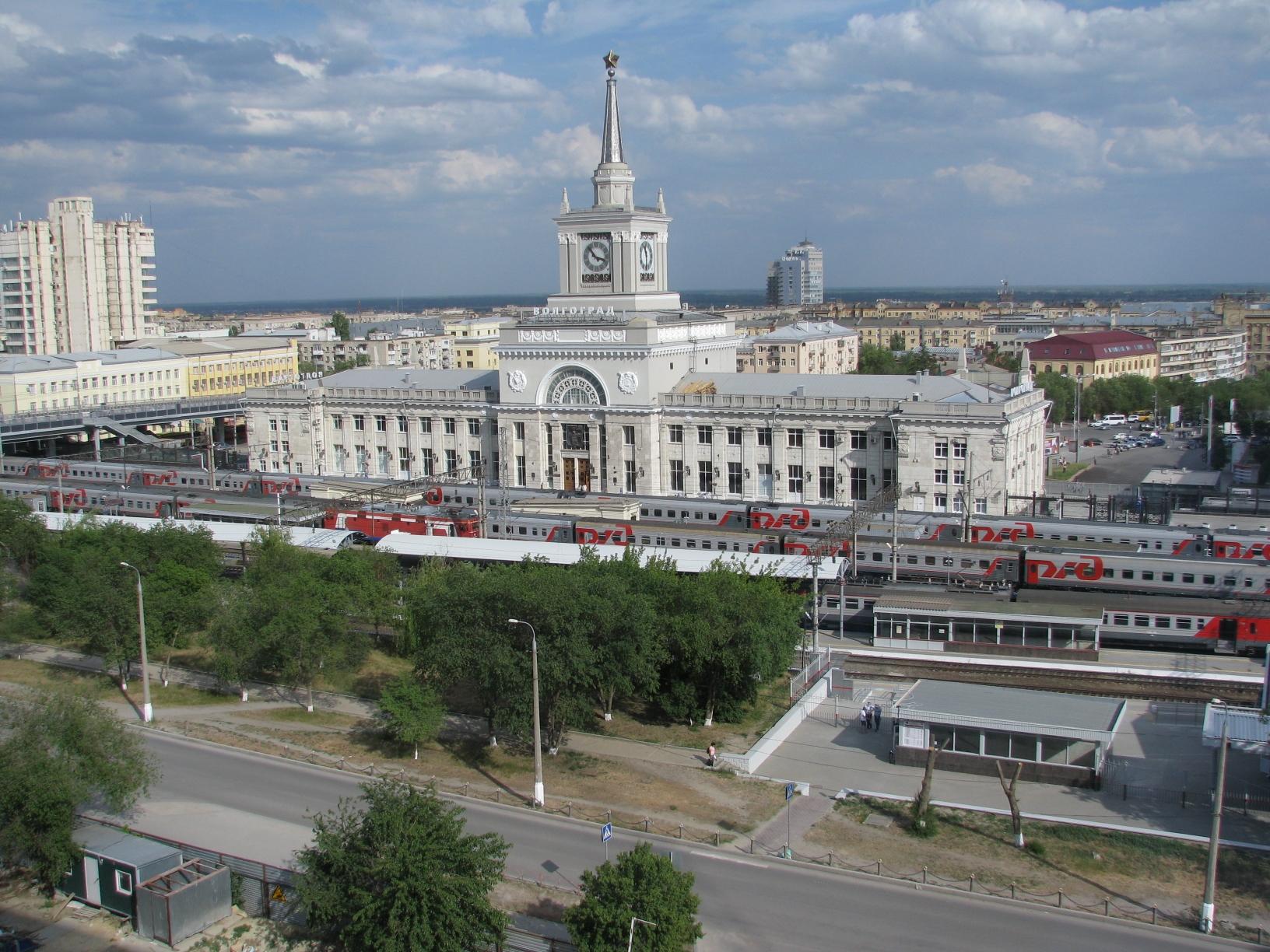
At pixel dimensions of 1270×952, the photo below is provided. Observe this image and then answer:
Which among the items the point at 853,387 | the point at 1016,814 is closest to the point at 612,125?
the point at 853,387

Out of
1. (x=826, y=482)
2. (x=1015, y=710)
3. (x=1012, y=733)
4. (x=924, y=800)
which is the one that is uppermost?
(x=826, y=482)

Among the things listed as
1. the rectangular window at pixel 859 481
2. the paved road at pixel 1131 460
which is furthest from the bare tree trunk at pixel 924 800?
the paved road at pixel 1131 460

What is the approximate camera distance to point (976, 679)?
137 feet

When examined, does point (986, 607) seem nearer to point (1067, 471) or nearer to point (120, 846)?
point (120, 846)

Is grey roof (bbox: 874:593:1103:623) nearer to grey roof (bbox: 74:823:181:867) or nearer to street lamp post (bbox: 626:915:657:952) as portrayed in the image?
street lamp post (bbox: 626:915:657:952)

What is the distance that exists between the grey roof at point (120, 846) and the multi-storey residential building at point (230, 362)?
99734 mm

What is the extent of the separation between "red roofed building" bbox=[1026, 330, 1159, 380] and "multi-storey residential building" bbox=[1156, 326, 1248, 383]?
14.4ft

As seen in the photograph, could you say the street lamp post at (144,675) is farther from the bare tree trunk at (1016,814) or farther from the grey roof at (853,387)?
the grey roof at (853,387)

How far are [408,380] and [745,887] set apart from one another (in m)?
66.5

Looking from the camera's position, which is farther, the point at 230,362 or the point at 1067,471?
the point at 230,362

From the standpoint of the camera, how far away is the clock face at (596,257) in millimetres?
79188

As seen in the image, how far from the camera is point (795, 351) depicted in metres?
136

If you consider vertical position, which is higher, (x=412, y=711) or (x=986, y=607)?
(x=986, y=607)

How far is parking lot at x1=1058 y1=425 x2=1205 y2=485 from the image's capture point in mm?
89500
